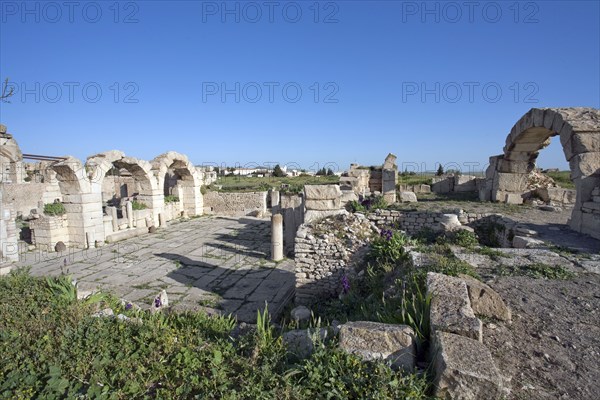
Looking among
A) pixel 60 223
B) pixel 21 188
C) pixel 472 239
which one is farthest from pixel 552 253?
pixel 21 188

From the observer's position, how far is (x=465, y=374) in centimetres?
199

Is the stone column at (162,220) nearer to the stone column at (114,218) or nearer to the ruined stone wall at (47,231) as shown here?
the stone column at (114,218)

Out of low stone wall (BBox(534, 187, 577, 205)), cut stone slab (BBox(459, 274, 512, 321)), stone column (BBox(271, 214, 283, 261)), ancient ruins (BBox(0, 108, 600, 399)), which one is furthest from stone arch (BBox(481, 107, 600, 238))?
stone column (BBox(271, 214, 283, 261))

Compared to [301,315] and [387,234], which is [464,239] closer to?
[387,234]

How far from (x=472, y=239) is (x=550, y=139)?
7.54 m

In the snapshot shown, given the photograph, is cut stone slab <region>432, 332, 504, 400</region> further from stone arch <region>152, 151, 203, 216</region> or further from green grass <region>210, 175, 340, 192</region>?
stone arch <region>152, 151, 203, 216</region>

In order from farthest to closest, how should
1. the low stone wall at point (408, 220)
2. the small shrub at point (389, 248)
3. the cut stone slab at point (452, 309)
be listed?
the low stone wall at point (408, 220), the small shrub at point (389, 248), the cut stone slab at point (452, 309)

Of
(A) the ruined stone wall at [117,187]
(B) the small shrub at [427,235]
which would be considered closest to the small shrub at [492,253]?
(B) the small shrub at [427,235]

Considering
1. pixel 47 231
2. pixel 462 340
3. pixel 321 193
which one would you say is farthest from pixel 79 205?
pixel 462 340

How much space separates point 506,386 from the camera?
2.10 metres

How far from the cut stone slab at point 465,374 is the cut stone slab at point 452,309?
237 millimetres

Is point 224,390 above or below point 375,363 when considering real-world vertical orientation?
below

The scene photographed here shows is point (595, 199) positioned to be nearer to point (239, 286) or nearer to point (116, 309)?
point (239, 286)

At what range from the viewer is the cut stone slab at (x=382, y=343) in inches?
93.5
